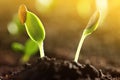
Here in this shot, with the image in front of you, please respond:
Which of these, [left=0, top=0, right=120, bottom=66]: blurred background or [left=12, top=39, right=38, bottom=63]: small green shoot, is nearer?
[left=12, top=39, right=38, bottom=63]: small green shoot

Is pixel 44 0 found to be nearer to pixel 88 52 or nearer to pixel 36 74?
pixel 88 52

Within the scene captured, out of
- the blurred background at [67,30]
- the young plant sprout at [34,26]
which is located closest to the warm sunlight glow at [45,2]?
the blurred background at [67,30]

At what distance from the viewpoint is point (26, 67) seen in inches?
62.3

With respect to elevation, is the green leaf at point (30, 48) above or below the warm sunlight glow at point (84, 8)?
below

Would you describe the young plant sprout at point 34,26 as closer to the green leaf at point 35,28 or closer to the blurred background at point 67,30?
the green leaf at point 35,28

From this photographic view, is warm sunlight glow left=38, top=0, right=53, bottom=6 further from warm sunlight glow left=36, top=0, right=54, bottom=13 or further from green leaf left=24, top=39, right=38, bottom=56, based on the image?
green leaf left=24, top=39, right=38, bottom=56

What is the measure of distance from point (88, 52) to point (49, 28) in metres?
0.57

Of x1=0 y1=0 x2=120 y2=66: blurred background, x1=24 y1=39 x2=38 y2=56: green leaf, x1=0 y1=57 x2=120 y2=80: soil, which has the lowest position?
x1=0 y1=57 x2=120 y2=80: soil

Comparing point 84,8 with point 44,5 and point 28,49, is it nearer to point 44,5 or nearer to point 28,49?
point 44,5

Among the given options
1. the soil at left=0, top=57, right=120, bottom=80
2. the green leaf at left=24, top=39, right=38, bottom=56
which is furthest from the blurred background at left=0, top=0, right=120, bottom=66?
the soil at left=0, top=57, right=120, bottom=80

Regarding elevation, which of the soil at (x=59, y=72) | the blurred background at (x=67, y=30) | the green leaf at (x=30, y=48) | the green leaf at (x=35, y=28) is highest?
the blurred background at (x=67, y=30)

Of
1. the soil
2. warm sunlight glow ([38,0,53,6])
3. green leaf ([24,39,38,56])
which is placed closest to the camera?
the soil

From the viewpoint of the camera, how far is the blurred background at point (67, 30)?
2729mm

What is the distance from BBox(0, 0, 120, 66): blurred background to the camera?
8.95 ft
